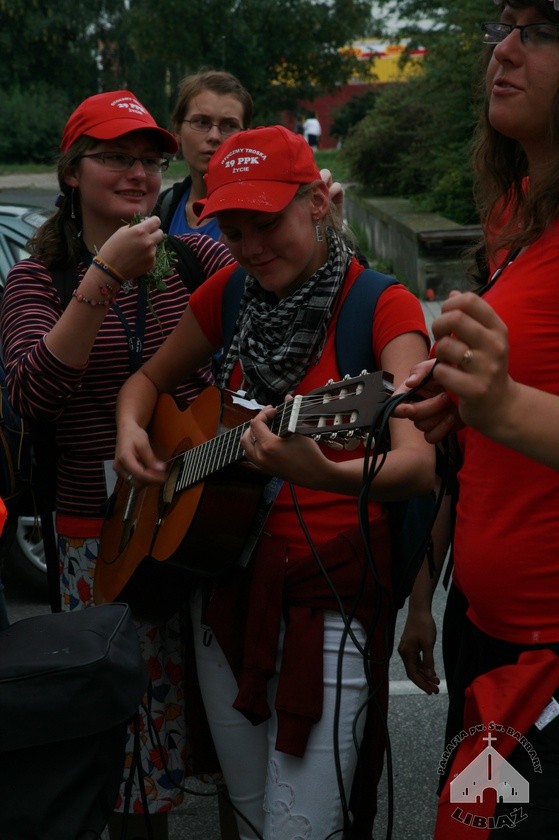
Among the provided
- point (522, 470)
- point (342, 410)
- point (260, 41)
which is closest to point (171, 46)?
point (260, 41)

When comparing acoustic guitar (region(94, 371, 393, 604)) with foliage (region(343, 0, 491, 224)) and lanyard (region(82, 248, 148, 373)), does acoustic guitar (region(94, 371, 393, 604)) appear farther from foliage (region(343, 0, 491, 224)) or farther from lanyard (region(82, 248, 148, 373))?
foliage (region(343, 0, 491, 224))

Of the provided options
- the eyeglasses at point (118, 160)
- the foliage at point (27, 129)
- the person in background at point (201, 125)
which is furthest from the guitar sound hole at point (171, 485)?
the foliage at point (27, 129)

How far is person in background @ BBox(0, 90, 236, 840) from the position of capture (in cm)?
273

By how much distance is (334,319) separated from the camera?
2.29m

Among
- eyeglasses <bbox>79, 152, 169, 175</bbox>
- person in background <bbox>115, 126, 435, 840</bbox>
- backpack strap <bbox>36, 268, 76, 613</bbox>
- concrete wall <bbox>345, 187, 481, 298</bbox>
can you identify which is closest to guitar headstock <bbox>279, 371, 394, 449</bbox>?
person in background <bbox>115, 126, 435, 840</bbox>

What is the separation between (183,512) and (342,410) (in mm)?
637

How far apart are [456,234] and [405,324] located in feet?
28.6

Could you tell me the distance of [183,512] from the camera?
2.36 metres

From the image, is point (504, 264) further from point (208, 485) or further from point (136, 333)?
point (136, 333)

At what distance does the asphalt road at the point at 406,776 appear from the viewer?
341 centimetres

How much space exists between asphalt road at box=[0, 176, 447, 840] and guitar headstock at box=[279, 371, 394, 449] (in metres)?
1.90

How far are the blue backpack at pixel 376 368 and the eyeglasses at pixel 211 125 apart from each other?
2.34m

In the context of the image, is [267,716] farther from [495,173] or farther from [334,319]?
[495,173]

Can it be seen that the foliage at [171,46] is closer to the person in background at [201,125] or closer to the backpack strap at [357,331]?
the person in background at [201,125]
